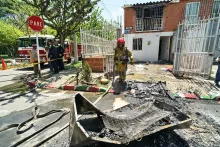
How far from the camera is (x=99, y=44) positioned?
26.8 ft

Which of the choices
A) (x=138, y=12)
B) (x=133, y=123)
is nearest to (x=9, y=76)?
(x=133, y=123)

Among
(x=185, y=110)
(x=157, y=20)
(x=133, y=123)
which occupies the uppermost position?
(x=157, y=20)

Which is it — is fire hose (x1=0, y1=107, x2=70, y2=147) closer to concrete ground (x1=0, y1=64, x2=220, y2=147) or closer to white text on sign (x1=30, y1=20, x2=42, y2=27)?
concrete ground (x1=0, y1=64, x2=220, y2=147)

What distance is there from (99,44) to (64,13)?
4.04 m

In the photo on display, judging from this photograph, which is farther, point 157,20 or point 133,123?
point 157,20

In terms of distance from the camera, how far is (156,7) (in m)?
13.3

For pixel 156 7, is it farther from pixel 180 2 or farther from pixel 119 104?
pixel 119 104

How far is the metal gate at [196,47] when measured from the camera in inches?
260

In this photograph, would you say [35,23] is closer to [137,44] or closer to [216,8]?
[137,44]

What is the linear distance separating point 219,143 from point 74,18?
1041 centimetres

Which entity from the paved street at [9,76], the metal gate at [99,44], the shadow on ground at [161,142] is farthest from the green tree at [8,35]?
the shadow on ground at [161,142]

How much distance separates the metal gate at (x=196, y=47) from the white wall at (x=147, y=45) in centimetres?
610

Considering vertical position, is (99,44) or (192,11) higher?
(192,11)

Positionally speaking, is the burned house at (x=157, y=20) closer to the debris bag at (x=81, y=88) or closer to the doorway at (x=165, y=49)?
the doorway at (x=165, y=49)
